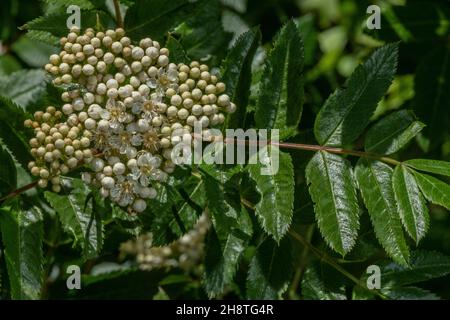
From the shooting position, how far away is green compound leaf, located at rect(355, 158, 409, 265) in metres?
2.26

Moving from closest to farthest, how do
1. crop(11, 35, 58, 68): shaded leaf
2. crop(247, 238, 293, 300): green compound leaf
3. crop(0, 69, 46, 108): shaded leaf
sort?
crop(247, 238, 293, 300): green compound leaf, crop(0, 69, 46, 108): shaded leaf, crop(11, 35, 58, 68): shaded leaf

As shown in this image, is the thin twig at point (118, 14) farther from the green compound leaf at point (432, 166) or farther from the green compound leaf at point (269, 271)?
the green compound leaf at point (432, 166)

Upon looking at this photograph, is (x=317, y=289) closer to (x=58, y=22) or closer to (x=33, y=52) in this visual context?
(x=58, y=22)

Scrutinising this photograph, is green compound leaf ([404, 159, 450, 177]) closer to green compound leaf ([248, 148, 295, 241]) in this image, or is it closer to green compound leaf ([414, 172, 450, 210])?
green compound leaf ([414, 172, 450, 210])

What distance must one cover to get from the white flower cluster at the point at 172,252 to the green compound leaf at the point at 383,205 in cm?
107

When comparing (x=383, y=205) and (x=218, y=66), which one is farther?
(x=218, y=66)

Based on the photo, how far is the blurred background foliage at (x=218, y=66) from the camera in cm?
256

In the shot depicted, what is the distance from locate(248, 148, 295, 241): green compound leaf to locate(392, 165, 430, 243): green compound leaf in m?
0.35

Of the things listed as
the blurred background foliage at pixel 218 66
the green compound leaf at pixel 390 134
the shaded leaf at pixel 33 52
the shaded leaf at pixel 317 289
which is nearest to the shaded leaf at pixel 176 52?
the blurred background foliage at pixel 218 66

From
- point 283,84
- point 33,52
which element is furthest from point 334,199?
point 33,52

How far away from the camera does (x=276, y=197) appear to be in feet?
7.45

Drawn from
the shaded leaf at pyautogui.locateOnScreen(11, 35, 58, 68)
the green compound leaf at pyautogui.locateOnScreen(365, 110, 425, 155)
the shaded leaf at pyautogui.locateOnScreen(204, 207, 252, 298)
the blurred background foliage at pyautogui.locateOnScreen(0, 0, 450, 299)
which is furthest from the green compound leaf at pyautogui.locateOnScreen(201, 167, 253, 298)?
the shaded leaf at pyautogui.locateOnScreen(11, 35, 58, 68)

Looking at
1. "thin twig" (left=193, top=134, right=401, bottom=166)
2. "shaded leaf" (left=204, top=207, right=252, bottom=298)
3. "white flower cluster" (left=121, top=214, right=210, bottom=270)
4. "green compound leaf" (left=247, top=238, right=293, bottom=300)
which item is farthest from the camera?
"white flower cluster" (left=121, top=214, right=210, bottom=270)

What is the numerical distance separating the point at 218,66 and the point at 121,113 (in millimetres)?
753
